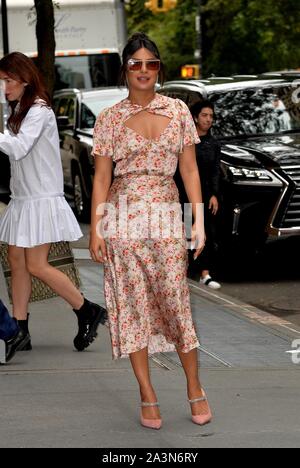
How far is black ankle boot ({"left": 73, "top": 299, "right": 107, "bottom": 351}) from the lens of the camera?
8328mm

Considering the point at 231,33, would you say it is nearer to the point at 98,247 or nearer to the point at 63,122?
the point at 63,122

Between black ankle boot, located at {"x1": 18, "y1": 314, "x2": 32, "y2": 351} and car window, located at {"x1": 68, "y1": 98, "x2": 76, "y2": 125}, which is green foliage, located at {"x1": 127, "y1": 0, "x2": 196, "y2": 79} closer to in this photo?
car window, located at {"x1": 68, "y1": 98, "x2": 76, "y2": 125}

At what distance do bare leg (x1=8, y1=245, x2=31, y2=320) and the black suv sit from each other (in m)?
4.53

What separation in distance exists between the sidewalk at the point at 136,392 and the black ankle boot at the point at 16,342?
70mm

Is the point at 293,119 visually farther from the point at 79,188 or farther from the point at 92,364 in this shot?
the point at 92,364

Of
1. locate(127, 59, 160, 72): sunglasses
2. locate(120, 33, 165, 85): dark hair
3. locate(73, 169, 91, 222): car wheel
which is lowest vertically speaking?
locate(73, 169, 91, 222): car wheel

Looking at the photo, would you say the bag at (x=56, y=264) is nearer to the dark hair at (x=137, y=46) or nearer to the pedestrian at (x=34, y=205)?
the pedestrian at (x=34, y=205)

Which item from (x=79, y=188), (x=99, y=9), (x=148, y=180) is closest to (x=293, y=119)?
(x=79, y=188)

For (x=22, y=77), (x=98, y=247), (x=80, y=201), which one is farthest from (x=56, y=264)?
(x=80, y=201)

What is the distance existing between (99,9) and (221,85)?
489 inches

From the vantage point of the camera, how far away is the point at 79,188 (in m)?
18.9

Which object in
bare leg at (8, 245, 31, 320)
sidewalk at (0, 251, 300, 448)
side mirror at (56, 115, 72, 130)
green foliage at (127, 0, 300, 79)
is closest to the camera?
sidewalk at (0, 251, 300, 448)

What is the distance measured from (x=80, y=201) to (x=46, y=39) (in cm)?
385

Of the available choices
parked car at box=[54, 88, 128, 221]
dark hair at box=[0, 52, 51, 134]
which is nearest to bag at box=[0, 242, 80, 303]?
dark hair at box=[0, 52, 51, 134]
